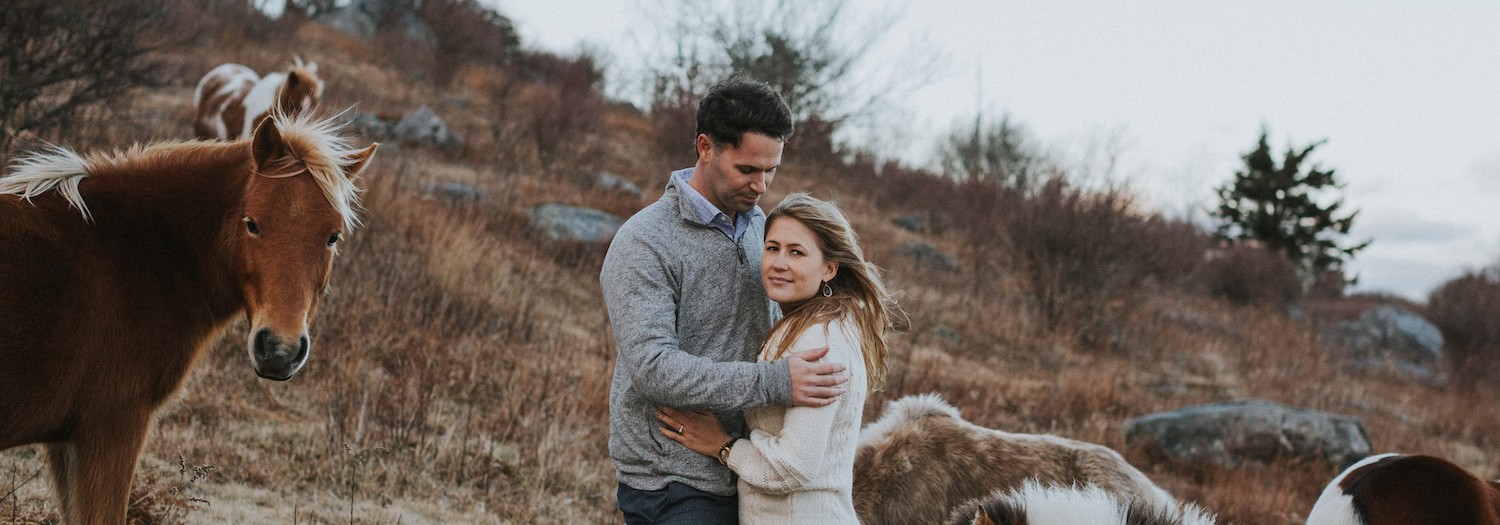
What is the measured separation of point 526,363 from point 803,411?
453 centimetres

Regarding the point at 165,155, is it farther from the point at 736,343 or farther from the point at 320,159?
the point at 736,343

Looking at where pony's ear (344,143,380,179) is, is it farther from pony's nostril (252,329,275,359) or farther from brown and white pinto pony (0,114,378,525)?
pony's nostril (252,329,275,359)

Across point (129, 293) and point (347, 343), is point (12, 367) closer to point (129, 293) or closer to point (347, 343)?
point (129, 293)

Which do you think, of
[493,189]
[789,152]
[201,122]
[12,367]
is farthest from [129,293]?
[789,152]

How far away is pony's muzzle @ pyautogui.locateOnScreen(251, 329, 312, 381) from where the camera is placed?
2.43 meters

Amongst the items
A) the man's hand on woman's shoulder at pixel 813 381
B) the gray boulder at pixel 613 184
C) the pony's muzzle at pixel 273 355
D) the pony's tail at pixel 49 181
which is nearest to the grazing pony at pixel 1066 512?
the man's hand on woman's shoulder at pixel 813 381

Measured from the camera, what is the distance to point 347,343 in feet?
19.3

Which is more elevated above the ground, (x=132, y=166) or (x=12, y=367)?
(x=132, y=166)

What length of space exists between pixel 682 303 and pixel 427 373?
373cm

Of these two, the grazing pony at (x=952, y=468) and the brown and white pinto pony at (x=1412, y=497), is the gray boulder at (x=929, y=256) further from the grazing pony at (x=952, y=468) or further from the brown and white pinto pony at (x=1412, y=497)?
the brown and white pinto pony at (x=1412, y=497)

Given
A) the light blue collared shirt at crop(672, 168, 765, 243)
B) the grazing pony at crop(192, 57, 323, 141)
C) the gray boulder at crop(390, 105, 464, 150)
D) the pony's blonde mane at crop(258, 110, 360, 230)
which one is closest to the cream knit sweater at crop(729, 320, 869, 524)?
the light blue collared shirt at crop(672, 168, 765, 243)

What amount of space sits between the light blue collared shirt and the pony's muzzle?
1.07 meters

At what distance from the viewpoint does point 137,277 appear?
2.58 meters

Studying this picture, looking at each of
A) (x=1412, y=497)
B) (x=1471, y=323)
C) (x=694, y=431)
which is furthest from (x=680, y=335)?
(x=1471, y=323)
